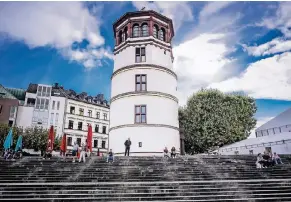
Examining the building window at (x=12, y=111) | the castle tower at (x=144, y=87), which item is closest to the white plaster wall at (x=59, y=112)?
the building window at (x=12, y=111)

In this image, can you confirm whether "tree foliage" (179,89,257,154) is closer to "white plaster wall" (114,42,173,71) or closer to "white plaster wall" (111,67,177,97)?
"white plaster wall" (111,67,177,97)

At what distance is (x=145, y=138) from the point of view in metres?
27.0

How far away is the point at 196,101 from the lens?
41156 millimetres

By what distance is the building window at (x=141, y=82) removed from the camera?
29.2 meters

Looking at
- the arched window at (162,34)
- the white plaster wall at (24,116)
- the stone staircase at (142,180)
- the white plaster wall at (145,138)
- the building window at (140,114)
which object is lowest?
the stone staircase at (142,180)

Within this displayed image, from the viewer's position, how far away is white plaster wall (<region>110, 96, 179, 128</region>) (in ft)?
91.6

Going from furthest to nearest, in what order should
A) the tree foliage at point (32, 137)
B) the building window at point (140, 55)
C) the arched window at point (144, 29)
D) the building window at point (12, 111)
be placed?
1. the building window at point (12, 111)
2. the tree foliage at point (32, 137)
3. the arched window at point (144, 29)
4. the building window at point (140, 55)

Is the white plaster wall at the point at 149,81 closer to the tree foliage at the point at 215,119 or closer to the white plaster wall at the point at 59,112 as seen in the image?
the tree foliage at the point at 215,119

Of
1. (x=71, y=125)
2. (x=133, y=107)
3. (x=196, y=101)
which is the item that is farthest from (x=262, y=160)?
(x=71, y=125)

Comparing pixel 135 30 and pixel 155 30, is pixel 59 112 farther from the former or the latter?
pixel 155 30

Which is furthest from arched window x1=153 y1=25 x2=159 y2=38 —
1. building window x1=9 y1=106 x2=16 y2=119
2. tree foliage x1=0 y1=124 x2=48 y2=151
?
building window x1=9 y1=106 x2=16 y2=119

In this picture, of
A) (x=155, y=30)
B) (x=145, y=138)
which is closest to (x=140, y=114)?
(x=145, y=138)

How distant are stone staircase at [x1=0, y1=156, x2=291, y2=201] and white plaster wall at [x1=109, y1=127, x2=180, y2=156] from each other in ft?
20.1

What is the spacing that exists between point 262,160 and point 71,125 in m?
45.6
